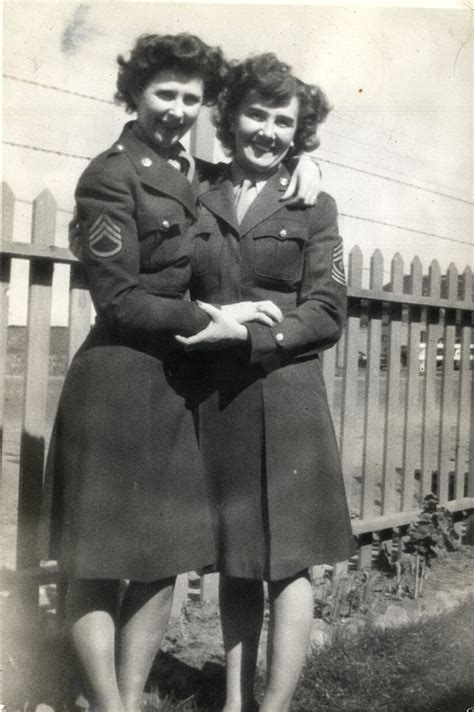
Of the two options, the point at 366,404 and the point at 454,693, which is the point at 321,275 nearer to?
the point at 454,693

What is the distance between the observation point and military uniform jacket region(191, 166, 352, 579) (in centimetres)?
217

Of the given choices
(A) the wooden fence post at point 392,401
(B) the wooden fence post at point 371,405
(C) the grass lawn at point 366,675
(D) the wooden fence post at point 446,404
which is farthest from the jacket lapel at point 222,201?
(D) the wooden fence post at point 446,404

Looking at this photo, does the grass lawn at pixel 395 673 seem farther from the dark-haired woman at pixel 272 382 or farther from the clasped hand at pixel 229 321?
the clasped hand at pixel 229 321

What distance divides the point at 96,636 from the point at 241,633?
0.51 metres

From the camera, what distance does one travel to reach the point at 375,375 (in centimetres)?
414

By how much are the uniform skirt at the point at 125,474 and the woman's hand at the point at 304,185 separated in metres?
0.65

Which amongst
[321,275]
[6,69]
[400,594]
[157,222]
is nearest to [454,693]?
[400,594]

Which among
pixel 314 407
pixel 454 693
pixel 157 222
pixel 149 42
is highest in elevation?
pixel 149 42

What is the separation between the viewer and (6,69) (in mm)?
2471

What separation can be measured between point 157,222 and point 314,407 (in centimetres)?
71

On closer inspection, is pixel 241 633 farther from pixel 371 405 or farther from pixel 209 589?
pixel 371 405

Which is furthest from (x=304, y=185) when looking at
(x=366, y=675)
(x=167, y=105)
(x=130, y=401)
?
(x=366, y=675)

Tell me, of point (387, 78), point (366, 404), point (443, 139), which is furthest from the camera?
point (366, 404)

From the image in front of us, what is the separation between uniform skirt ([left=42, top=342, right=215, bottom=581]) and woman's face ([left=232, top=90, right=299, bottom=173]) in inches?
26.7
